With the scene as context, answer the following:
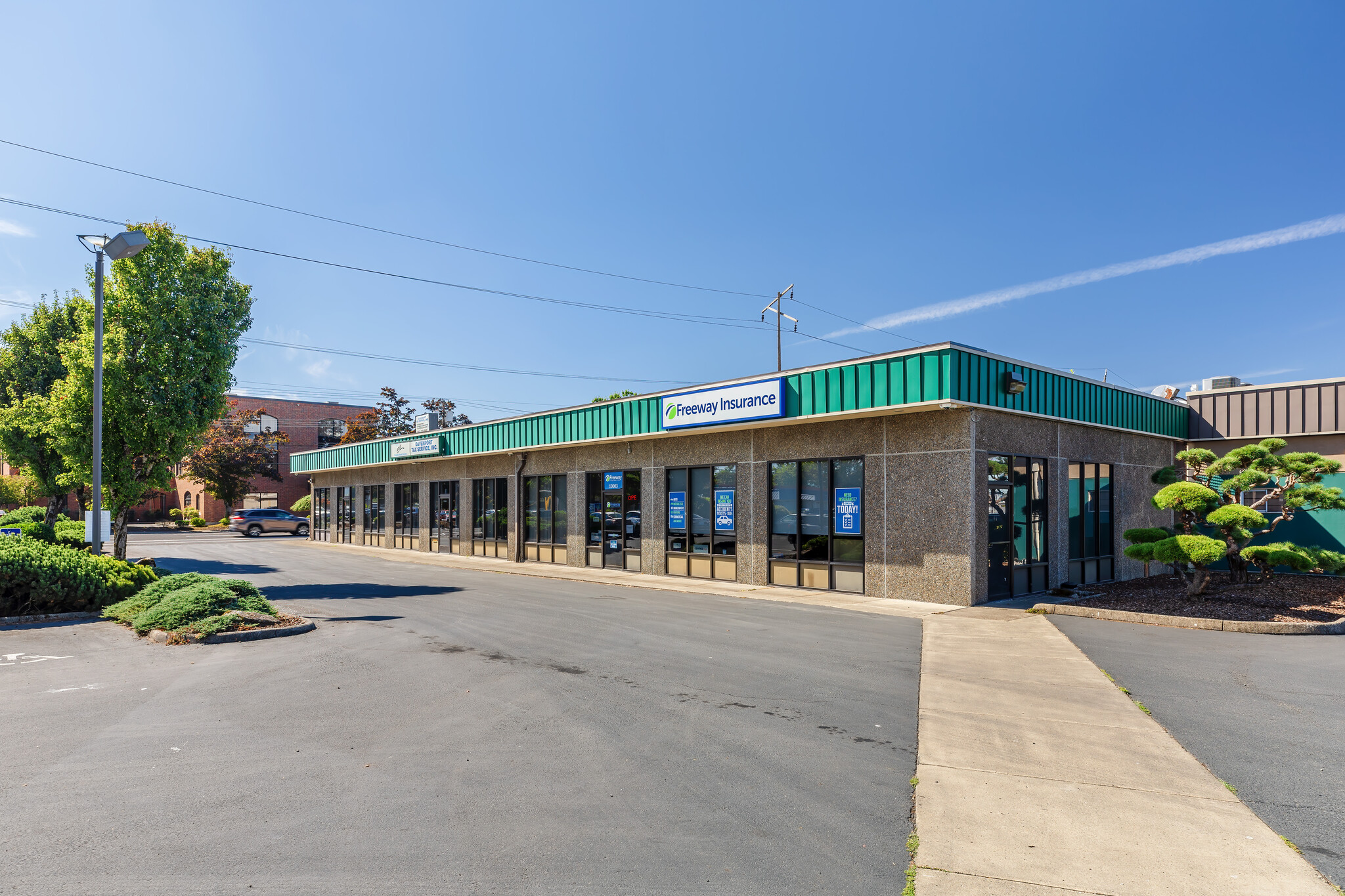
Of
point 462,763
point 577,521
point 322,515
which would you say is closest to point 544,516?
point 577,521

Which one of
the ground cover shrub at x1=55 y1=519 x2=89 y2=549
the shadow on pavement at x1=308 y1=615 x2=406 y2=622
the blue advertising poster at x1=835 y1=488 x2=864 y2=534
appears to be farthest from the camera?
the ground cover shrub at x1=55 y1=519 x2=89 y2=549

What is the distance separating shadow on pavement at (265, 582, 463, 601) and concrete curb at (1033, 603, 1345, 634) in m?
12.5

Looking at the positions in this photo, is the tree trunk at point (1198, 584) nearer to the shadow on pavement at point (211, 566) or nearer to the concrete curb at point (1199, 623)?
the concrete curb at point (1199, 623)

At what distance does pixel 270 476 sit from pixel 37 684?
53.1 metres

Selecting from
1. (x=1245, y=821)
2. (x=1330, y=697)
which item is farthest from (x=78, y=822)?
(x=1330, y=697)

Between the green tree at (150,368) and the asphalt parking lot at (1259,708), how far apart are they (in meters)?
19.1

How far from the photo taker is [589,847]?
4199mm

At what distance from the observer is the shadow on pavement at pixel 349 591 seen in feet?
52.2

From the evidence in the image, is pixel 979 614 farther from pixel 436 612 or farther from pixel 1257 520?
pixel 436 612

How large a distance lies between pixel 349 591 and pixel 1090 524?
55.9 ft

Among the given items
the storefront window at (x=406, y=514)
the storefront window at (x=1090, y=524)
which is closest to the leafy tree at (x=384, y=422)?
the storefront window at (x=406, y=514)

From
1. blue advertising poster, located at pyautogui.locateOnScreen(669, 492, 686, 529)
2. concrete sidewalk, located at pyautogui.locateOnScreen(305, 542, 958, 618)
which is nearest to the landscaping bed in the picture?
concrete sidewalk, located at pyautogui.locateOnScreen(305, 542, 958, 618)

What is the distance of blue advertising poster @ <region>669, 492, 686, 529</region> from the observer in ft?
63.8

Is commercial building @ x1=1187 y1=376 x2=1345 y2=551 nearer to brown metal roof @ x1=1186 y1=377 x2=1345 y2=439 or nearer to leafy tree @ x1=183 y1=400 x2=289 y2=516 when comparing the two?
brown metal roof @ x1=1186 y1=377 x2=1345 y2=439
